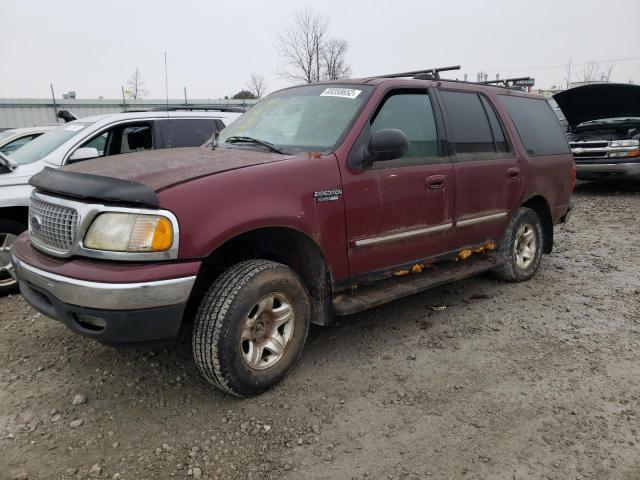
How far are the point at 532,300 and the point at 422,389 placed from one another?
2052 millimetres

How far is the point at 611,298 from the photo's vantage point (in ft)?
14.7

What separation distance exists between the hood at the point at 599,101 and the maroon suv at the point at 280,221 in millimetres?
6070

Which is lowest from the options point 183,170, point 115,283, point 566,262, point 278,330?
point 566,262

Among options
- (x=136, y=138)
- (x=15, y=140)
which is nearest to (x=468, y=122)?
(x=136, y=138)

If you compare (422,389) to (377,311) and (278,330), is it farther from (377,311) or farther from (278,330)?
(377,311)

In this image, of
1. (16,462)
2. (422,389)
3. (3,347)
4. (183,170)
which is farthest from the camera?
(3,347)

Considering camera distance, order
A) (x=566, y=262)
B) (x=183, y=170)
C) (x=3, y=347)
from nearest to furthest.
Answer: (x=183, y=170), (x=3, y=347), (x=566, y=262)

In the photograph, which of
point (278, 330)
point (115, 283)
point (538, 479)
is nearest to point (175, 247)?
point (115, 283)

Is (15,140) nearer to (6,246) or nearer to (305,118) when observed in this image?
(6,246)

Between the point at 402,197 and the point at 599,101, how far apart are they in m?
8.45

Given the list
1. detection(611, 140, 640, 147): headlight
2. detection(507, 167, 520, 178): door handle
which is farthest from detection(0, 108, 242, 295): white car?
detection(611, 140, 640, 147): headlight

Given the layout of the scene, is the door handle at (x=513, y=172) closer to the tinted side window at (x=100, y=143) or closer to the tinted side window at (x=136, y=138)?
the tinted side window at (x=136, y=138)

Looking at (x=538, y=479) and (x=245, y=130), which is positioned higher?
(x=245, y=130)

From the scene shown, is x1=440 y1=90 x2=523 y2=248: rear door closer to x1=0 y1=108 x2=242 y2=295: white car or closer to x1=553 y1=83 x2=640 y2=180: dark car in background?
x1=0 y1=108 x2=242 y2=295: white car
